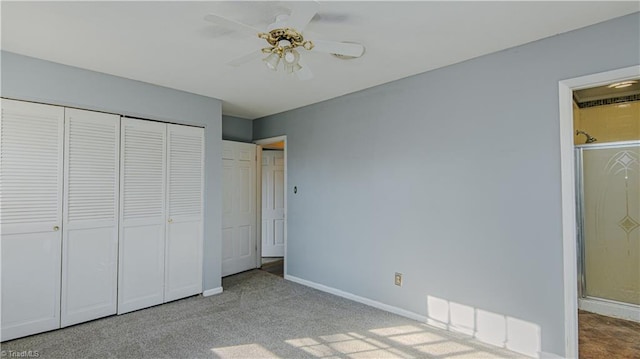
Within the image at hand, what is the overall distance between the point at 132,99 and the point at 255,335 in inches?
99.5

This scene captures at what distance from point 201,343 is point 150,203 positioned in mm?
1548

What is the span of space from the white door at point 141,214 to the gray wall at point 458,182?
1.73 meters

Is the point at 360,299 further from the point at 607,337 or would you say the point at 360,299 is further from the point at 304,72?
the point at 304,72

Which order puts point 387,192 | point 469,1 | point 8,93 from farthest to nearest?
point 387,192 < point 8,93 < point 469,1

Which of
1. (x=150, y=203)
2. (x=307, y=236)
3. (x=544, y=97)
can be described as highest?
(x=544, y=97)

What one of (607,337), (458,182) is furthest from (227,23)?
(607,337)

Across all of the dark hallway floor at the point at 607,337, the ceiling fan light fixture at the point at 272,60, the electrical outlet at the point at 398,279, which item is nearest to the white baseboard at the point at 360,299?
the electrical outlet at the point at 398,279

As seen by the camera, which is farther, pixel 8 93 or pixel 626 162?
pixel 626 162

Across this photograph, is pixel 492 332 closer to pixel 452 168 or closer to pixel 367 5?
pixel 452 168

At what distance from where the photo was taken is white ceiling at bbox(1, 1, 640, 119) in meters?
1.95

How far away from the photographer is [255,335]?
8.95 ft

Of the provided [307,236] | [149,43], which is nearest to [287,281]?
[307,236]

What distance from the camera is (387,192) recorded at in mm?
3328

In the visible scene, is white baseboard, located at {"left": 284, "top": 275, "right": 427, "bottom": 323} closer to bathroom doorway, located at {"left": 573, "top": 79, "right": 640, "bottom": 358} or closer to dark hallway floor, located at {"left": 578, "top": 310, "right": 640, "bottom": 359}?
dark hallway floor, located at {"left": 578, "top": 310, "right": 640, "bottom": 359}
